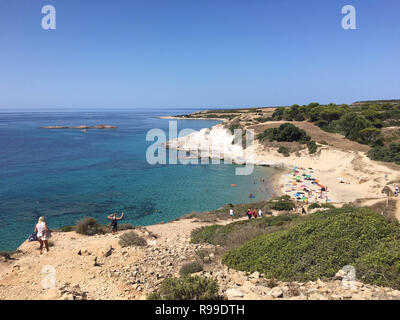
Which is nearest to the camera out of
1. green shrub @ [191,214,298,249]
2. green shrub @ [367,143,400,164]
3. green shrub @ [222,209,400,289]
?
green shrub @ [222,209,400,289]

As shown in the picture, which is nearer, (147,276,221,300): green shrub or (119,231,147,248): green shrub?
(147,276,221,300): green shrub

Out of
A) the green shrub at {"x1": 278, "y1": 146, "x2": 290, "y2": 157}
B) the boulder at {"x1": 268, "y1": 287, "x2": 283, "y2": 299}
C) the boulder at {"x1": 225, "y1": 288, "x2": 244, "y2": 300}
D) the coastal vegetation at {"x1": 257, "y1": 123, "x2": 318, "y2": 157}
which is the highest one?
the coastal vegetation at {"x1": 257, "y1": 123, "x2": 318, "y2": 157}

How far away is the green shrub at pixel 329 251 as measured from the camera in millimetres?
6282

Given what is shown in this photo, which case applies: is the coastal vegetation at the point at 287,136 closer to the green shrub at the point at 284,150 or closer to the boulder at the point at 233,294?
the green shrub at the point at 284,150

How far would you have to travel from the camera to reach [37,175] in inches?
1318

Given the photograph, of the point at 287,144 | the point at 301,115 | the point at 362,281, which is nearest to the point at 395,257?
the point at 362,281

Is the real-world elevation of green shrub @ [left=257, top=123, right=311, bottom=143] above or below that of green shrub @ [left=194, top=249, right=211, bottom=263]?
above

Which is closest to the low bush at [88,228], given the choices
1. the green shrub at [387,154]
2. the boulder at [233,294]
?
the boulder at [233,294]

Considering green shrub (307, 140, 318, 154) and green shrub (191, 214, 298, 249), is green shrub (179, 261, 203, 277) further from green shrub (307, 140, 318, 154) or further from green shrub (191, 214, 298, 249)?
green shrub (307, 140, 318, 154)

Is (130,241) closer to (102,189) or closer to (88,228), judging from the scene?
(88,228)

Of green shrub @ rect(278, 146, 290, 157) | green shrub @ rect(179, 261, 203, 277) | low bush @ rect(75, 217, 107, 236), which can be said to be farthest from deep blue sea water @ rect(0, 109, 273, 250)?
green shrub @ rect(179, 261, 203, 277)

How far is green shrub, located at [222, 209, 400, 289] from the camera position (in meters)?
6.28

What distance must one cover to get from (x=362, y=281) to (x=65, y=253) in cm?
954

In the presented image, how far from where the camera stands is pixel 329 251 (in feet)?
23.4
